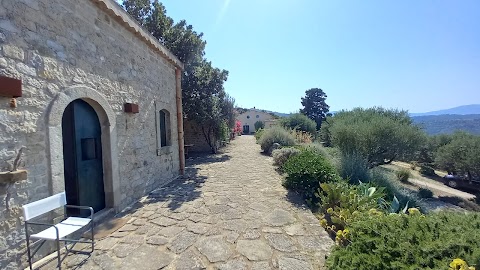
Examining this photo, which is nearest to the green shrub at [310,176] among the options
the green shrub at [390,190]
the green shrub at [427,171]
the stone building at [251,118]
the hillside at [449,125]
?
the green shrub at [390,190]

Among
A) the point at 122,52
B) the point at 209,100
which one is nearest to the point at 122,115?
the point at 122,52

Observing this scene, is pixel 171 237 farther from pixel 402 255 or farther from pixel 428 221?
pixel 428 221

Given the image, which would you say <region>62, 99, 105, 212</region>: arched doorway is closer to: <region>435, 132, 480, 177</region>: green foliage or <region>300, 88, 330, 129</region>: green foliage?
<region>435, 132, 480, 177</region>: green foliage

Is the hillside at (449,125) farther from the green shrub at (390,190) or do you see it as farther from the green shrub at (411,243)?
the green shrub at (411,243)

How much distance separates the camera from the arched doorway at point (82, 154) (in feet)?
12.5

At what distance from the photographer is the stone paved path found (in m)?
2.82

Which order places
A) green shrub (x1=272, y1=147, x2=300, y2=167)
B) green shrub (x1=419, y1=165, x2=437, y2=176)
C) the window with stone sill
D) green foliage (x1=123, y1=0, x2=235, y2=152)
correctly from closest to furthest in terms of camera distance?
the window with stone sill < green shrub (x1=272, y1=147, x2=300, y2=167) < green foliage (x1=123, y1=0, x2=235, y2=152) < green shrub (x1=419, y1=165, x2=437, y2=176)

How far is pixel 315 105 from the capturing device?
149 feet

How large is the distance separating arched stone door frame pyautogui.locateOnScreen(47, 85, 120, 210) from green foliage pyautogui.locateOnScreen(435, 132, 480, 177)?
20603mm

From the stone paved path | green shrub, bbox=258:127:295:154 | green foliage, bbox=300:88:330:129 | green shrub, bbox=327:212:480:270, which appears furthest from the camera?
green foliage, bbox=300:88:330:129

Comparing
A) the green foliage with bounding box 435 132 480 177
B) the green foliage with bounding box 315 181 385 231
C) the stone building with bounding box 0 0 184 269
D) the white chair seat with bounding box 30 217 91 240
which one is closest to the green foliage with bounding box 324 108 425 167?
the green foliage with bounding box 315 181 385 231

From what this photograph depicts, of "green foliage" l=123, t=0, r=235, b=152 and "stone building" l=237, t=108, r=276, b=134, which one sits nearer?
"green foliage" l=123, t=0, r=235, b=152

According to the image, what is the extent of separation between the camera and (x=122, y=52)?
4742 millimetres

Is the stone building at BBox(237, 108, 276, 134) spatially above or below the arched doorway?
above
